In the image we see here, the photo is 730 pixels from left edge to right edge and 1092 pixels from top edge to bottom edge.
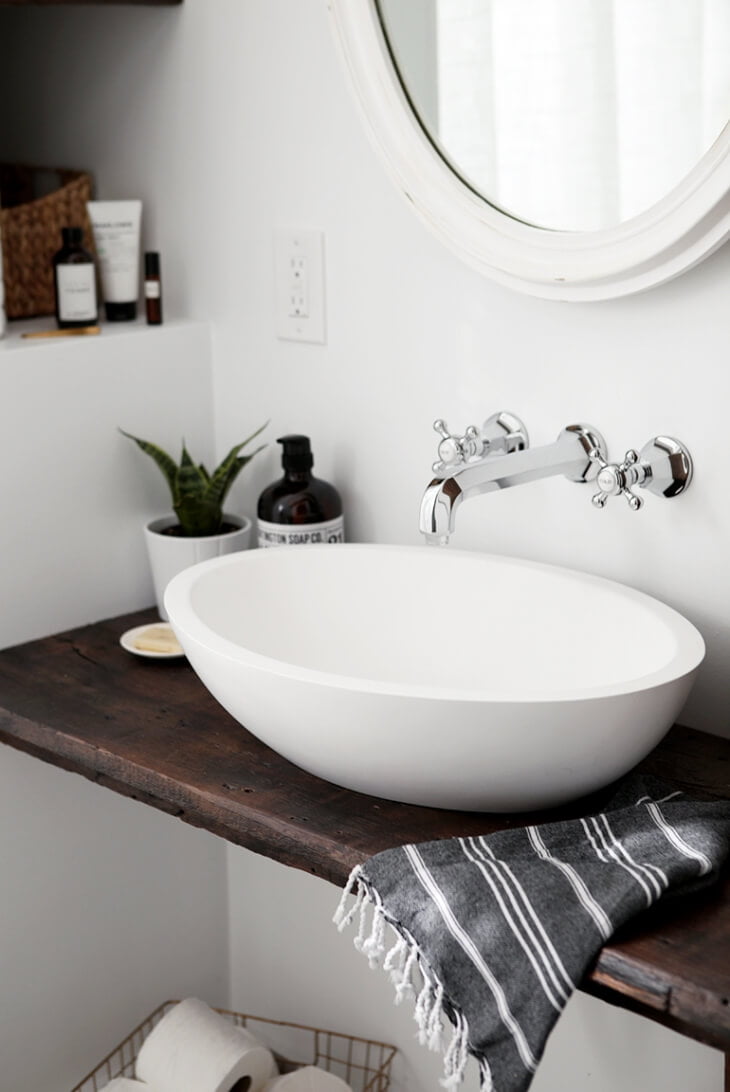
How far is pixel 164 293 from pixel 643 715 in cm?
91

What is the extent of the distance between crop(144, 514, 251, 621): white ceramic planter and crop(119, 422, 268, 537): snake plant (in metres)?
0.02

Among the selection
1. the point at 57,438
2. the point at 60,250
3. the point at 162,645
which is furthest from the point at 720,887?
the point at 60,250

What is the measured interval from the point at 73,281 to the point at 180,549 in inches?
13.0

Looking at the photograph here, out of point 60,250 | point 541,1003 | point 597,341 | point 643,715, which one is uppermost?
point 60,250

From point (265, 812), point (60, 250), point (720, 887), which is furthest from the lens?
point (60, 250)

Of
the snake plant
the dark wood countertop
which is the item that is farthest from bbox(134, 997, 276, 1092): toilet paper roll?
the snake plant

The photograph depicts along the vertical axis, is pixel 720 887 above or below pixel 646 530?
below

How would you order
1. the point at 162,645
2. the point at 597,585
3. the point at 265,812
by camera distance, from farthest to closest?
1. the point at 162,645
2. the point at 597,585
3. the point at 265,812

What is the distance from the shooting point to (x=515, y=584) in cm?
122

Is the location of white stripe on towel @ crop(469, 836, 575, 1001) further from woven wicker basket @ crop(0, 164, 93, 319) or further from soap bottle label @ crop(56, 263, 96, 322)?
woven wicker basket @ crop(0, 164, 93, 319)

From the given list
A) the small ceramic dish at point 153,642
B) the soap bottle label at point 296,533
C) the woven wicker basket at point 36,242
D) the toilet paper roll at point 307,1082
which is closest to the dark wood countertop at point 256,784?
the small ceramic dish at point 153,642

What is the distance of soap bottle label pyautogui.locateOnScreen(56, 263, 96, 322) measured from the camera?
4.75 feet

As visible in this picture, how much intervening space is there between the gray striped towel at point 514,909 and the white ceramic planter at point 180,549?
21.3 inches

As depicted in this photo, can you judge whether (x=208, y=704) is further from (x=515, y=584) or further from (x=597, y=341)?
(x=597, y=341)
